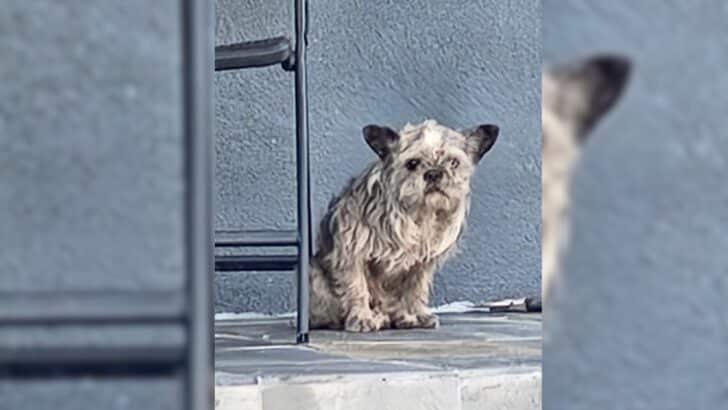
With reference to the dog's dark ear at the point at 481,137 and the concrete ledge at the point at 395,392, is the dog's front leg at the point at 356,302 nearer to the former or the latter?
the dog's dark ear at the point at 481,137

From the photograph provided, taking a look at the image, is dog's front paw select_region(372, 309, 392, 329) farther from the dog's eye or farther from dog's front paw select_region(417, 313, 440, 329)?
the dog's eye

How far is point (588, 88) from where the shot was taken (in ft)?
2.02

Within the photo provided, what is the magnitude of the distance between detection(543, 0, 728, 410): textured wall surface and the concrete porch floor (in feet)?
3.85

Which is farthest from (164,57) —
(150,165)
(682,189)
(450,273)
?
(450,273)

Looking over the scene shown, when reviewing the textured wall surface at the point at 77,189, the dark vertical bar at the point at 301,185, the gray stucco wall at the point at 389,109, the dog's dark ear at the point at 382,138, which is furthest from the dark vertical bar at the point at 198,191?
the gray stucco wall at the point at 389,109

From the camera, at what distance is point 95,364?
0.65m

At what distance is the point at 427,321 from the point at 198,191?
2427 mm

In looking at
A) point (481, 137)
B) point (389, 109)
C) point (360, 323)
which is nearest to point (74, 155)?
point (360, 323)

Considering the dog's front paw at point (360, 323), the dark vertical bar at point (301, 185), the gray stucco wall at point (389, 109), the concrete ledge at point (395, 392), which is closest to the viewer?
the concrete ledge at point (395, 392)

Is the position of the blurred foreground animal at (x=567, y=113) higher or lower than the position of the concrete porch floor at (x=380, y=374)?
higher

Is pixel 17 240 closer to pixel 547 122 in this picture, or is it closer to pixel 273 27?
pixel 547 122

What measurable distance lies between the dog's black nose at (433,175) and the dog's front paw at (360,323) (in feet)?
1.22

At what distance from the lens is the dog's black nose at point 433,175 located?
9.58ft

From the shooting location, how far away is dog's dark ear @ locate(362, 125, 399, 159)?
302 cm
